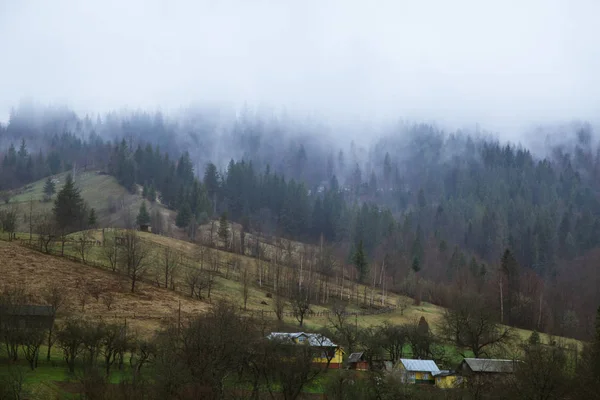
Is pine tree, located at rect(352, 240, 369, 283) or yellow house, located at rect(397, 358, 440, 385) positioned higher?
pine tree, located at rect(352, 240, 369, 283)

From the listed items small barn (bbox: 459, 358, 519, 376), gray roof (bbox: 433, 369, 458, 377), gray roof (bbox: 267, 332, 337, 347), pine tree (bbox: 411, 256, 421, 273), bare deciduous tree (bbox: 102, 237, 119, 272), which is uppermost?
bare deciduous tree (bbox: 102, 237, 119, 272)

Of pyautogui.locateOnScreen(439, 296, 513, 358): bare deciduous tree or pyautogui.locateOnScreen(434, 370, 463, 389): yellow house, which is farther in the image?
pyautogui.locateOnScreen(439, 296, 513, 358): bare deciduous tree

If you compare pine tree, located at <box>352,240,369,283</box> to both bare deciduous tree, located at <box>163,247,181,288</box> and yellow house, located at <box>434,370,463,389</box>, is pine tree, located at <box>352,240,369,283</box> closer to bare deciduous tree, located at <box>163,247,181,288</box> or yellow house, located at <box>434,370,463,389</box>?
bare deciduous tree, located at <box>163,247,181,288</box>

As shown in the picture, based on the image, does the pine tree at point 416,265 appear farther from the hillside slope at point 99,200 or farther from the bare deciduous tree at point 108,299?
the bare deciduous tree at point 108,299

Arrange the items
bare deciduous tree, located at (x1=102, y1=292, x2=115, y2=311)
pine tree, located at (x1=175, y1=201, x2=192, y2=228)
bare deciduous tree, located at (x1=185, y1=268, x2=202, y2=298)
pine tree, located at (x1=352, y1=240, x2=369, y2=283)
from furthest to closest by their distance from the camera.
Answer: pine tree, located at (x1=175, y1=201, x2=192, y2=228) < pine tree, located at (x1=352, y1=240, x2=369, y2=283) < bare deciduous tree, located at (x1=185, y1=268, x2=202, y2=298) < bare deciduous tree, located at (x1=102, y1=292, x2=115, y2=311)

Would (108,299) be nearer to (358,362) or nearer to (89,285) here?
(89,285)

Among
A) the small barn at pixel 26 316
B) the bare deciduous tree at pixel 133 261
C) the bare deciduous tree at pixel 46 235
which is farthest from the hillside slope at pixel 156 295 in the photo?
the small barn at pixel 26 316

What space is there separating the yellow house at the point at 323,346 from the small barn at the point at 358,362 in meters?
1.09

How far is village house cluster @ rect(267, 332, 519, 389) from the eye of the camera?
5509 centimetres

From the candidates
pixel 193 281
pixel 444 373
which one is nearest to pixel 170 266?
pixel 193 281

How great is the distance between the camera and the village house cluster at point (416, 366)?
55094 millimetres

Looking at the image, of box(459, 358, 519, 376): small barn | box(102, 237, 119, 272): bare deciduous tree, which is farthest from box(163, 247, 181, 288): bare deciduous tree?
A: box(459, 358, 519, 376): small barn

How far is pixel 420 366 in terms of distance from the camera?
58906 millimetres

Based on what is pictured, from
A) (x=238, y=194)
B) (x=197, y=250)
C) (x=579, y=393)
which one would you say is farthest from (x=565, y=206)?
(x=579, y=393)
